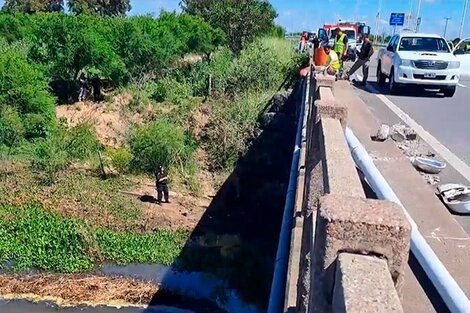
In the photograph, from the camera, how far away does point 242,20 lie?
1378 inches

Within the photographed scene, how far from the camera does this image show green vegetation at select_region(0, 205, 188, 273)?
1416cm

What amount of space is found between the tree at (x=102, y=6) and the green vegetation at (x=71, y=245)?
43.1 meters

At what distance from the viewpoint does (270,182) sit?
19438 mm

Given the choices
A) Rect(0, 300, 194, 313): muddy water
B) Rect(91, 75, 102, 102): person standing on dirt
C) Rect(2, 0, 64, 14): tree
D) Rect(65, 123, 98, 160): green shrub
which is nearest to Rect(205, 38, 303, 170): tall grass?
Rect(65, 123, 98, 160): green shrub

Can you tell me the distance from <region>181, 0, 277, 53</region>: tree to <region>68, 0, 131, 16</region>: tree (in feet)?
74.4

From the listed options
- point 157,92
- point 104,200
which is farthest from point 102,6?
point 104,200

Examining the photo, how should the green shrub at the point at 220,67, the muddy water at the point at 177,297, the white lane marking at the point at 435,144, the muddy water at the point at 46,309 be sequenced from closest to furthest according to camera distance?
the white lane marking at the point at 435,144
the muddy water at the point at 46,309
the muddy water at the point at 177,297
the green shrub at the point at 220,67

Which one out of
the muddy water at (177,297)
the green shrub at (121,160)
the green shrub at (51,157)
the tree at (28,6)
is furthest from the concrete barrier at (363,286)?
the tree at (28,6)

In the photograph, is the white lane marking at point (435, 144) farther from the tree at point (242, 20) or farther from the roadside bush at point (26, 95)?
the tree at point (242, 20)

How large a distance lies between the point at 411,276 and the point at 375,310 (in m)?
2.34

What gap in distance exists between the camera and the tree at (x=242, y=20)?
3450 cm

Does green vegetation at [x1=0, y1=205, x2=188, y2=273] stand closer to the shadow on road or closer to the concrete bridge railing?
the shadow on road

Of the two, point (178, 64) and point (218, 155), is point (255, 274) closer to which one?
point (218, 155)

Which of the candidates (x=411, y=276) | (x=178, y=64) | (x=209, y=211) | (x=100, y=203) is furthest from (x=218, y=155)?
(x=411, y=276)
